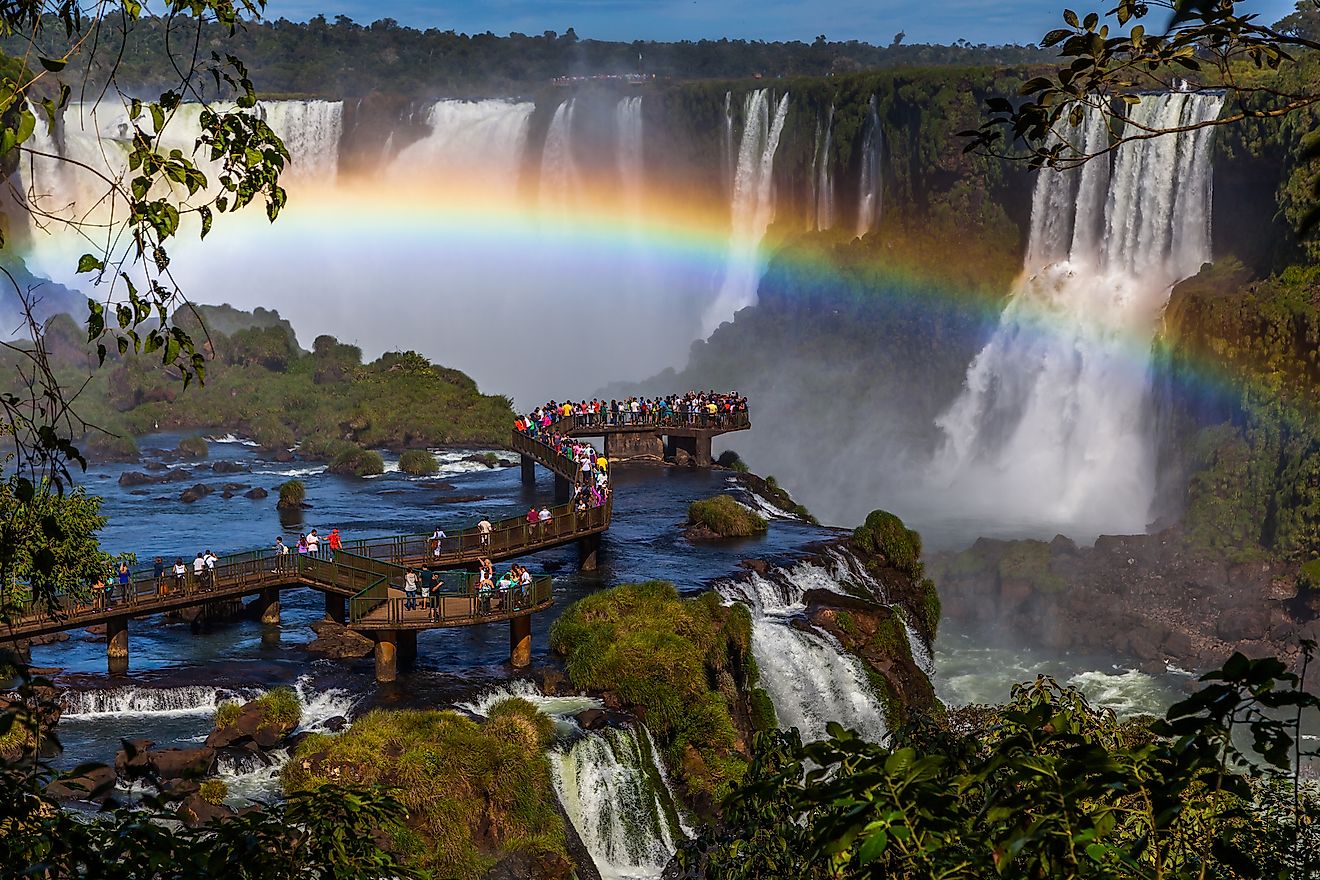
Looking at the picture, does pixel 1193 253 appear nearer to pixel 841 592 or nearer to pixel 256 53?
pixel 841 592

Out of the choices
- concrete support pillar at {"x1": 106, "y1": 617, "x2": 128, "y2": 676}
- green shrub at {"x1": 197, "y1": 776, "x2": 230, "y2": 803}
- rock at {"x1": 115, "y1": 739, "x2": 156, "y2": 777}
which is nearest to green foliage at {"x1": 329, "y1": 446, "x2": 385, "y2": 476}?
concrete support pillar at {"x1": 106, "y1": 617, "x2": 128, "y2": 676}

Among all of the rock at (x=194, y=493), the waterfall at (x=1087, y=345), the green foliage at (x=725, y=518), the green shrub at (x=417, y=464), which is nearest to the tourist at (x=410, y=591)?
the green foliage at (x=725, y=518)

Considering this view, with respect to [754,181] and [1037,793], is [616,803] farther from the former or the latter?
[754,181]

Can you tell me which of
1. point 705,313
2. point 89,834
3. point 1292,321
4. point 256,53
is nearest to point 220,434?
point 705,313

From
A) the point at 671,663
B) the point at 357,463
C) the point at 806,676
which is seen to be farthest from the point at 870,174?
the point at 671,663

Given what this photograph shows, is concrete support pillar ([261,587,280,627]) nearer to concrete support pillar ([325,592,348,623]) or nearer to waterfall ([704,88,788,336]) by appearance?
concrete support pillar ([325,592,348,623])

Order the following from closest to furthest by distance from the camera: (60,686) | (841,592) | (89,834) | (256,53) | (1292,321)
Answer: (89,834) → (60,686) → (841,592) → (1292,321) → (256,53)
